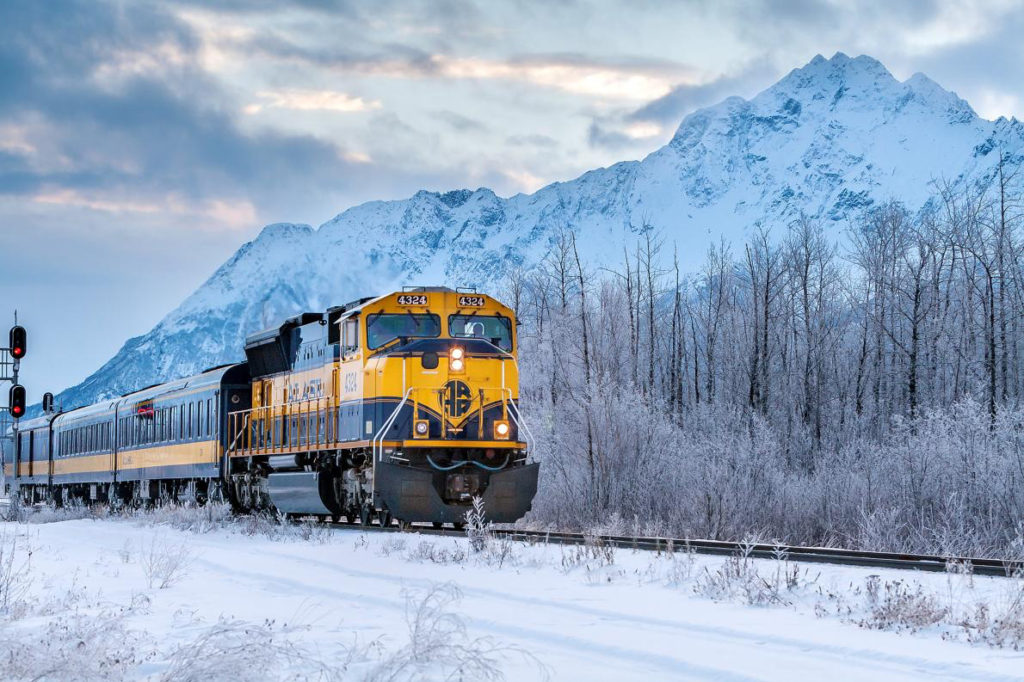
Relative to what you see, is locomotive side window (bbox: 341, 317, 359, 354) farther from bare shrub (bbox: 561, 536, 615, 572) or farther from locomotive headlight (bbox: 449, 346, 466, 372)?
bare shrub (bbox: 561, 536, 615, 572)

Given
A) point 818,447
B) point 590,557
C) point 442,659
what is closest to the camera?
point 442,659

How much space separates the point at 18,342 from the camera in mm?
25828

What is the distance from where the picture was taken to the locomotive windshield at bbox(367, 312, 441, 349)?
61.0 feet

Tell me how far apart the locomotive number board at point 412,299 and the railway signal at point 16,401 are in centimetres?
1257

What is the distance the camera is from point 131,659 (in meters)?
7.52

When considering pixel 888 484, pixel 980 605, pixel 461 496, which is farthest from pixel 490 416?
pixel 980 605

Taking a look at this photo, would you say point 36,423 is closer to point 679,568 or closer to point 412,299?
point 412,299

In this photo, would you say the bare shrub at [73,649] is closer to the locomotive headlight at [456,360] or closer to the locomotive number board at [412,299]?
the locomotive headlight at [456,360]

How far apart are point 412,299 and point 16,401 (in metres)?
12.7

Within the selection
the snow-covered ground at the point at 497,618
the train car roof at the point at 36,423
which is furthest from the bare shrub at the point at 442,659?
the train car roof at the point at 36,423

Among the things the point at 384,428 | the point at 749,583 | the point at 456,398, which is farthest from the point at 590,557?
the point at 456,398

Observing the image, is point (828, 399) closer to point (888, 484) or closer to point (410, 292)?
point (888, 484)

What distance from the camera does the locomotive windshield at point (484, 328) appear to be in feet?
62.5

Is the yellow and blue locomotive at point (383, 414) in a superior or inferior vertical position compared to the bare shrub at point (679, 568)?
superior
